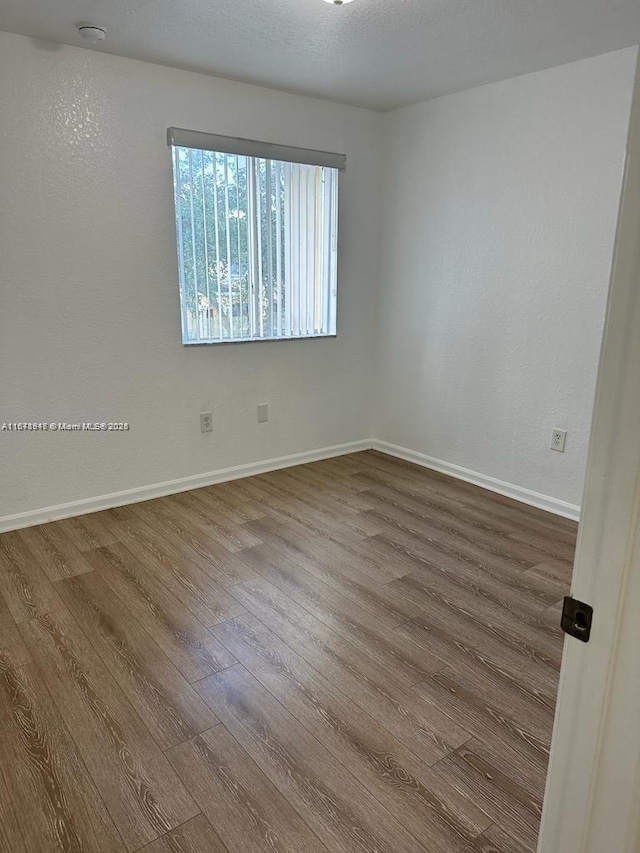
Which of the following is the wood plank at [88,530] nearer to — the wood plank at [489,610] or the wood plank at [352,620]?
the wood plank at [352,620]

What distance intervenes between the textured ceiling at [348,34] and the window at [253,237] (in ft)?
1.49

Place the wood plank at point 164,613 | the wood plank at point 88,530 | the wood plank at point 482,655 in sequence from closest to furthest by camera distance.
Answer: the wood plank at point 482,655, the wood plank at point 164,613, the wood plank at point 88,530

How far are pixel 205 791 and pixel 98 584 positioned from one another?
4.00 feet

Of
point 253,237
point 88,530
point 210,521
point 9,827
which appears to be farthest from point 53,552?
point 253,237

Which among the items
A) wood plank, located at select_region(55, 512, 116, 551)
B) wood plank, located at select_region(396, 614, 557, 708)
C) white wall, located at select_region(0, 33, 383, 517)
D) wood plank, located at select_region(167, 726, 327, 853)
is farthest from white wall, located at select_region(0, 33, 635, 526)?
wood plank, located at select_region(167, 726, 327, 853)

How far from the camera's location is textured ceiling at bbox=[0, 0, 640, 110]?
224 cm

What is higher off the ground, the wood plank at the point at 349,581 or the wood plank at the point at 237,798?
the wood plank at the point at 349,581

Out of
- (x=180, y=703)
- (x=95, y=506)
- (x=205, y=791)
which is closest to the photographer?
(x=205, y=791)

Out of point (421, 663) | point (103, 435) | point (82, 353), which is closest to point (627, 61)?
point (421, 663)

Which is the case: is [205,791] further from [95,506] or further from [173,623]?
[95,506]

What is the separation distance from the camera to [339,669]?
6.53 ft

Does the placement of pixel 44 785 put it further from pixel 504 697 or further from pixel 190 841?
pixel 504 697

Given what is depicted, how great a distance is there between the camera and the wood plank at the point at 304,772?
140cm

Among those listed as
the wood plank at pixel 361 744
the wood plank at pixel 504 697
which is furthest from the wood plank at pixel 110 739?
the wood plank at pixel 504 697
